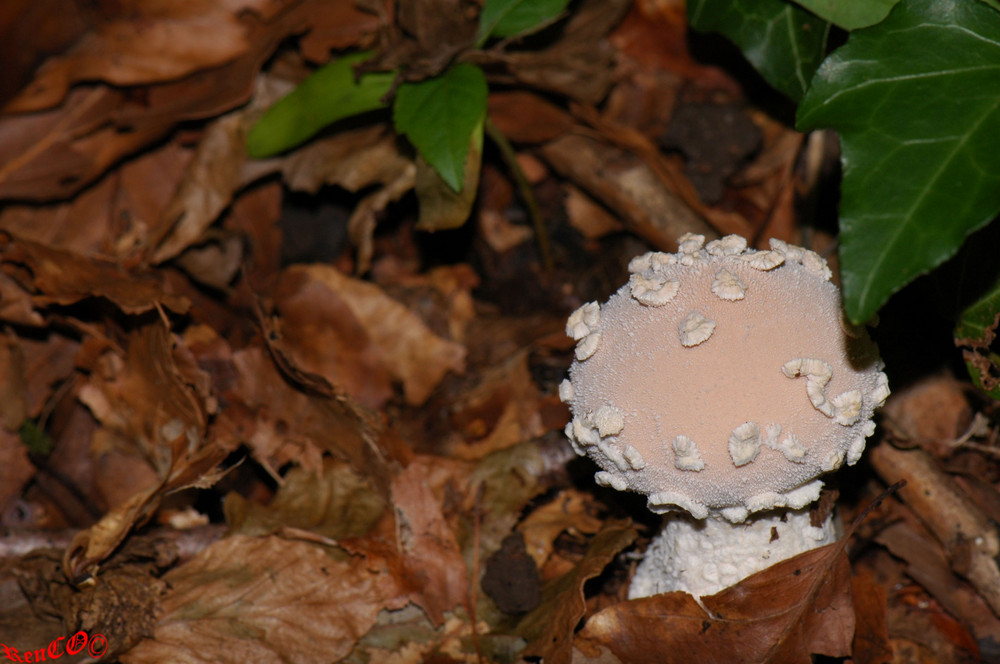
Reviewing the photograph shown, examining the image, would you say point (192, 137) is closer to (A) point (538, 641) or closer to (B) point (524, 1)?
(B) point (524, 1)

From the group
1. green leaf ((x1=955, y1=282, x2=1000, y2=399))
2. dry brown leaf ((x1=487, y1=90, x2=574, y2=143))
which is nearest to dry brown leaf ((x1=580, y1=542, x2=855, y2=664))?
green leaf ((x1=955, y1=282, x2=1000, y2=399))

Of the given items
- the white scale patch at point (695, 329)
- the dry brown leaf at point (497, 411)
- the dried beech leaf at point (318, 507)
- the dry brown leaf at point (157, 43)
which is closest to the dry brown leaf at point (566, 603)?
the dry brown leaf at point (497, 411)

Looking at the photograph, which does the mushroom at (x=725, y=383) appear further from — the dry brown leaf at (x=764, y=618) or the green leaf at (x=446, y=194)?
the green leaf at (x=446, y=194)

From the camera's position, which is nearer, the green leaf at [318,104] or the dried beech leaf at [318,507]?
the dried beech leaf at [318,507]

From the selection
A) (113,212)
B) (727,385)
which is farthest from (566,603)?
(113,212)

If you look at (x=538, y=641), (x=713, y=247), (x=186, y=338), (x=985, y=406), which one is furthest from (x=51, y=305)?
(x=985, y=406)

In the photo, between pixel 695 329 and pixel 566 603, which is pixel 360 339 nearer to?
pixel 566 603

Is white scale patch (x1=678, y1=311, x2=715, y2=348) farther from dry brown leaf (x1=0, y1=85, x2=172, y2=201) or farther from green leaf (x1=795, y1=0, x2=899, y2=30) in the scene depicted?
dry brown leaf (x1=0, y1=85, x2=172, y2=201)
